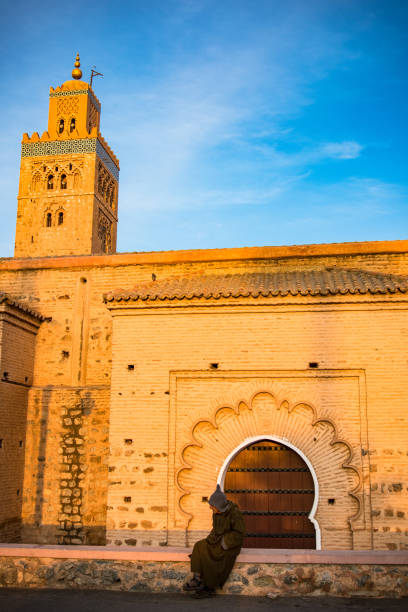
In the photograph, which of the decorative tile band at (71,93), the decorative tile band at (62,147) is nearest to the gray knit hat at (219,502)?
the decorative tile band at (62,147)

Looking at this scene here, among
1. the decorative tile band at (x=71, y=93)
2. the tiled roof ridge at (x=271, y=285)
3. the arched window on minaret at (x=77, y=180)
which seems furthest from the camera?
the decorative tile band at (x=71, y=93)

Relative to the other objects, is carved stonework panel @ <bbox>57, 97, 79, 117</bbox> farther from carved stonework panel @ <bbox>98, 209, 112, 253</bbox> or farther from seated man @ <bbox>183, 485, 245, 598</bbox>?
seated man @ <bbox>183, 485, 245, 598</bbox>

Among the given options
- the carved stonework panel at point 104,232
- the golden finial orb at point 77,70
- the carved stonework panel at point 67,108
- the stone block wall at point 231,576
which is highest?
the golden finial orb at point 77,70

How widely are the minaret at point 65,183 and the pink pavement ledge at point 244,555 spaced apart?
25448 mm

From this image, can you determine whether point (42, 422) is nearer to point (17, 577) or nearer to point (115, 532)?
point (115, 532)

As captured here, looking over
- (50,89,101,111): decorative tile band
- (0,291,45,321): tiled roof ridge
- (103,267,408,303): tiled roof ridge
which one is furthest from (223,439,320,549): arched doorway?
(50,89,101,111): decorative tile band

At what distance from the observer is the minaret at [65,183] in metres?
31.5

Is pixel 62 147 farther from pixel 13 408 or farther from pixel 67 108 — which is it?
pixel 13 408

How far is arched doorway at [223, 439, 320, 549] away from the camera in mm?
9641

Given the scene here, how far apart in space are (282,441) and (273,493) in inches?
33.8

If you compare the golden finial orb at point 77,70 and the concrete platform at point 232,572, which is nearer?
the concrete platform at point 232,572

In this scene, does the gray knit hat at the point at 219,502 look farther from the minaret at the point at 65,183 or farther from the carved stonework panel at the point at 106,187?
the carved stonework panel at the point at 106,187

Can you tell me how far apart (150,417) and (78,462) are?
252 centimetres

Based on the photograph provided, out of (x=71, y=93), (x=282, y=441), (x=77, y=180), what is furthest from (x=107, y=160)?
(x=282, y=441)
